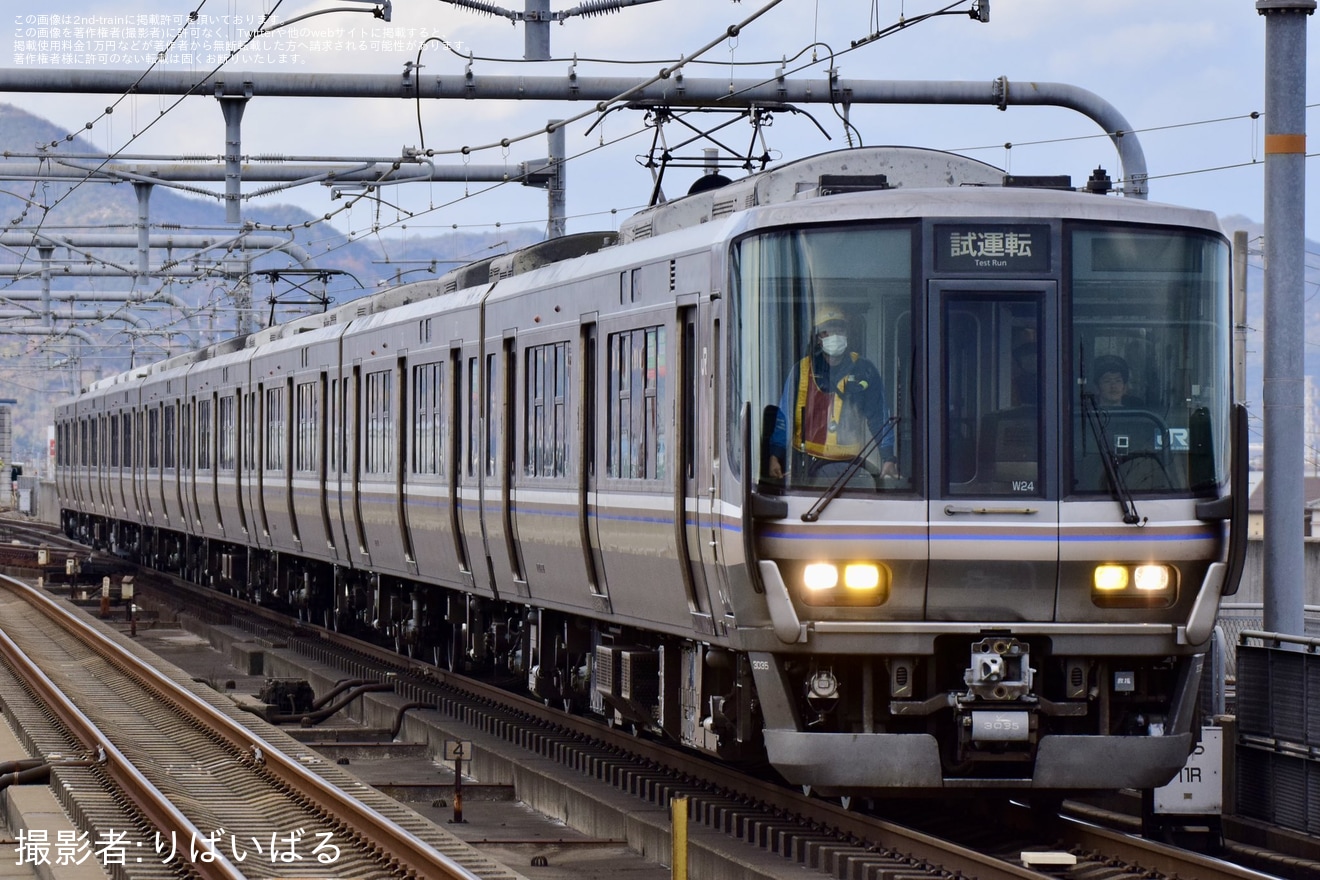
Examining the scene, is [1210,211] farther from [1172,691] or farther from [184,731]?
[184,731]

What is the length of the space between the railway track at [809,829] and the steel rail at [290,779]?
4.61ft

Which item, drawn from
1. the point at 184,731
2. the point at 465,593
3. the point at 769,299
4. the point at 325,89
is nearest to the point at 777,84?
the point at 325,89

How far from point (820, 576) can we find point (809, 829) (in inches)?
56.4

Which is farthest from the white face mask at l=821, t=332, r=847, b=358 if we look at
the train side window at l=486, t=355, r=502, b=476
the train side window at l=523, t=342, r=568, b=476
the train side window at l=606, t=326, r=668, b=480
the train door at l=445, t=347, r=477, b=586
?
the train door at l=445, t=347, r=477, b=586

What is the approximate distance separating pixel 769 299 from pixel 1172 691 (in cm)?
272

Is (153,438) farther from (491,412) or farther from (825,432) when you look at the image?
(825,432)

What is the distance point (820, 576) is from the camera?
9.95 meters

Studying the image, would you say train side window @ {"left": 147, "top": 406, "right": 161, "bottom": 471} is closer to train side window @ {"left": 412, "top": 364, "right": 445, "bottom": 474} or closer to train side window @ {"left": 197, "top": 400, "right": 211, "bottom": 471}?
train side window @ {"left": 197, "top": 400, "right": 211, "bottom": 471}

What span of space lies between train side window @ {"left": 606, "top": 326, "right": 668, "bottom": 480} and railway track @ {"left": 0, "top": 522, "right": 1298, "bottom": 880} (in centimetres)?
184

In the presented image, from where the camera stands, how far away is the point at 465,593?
59.9 ft

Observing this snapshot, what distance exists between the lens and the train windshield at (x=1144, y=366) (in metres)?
10.0

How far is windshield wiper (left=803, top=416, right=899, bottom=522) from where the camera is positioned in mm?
9914

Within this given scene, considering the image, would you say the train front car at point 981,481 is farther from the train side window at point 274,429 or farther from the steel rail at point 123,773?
the train side window at point 274,429

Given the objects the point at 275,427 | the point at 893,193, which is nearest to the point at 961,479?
the point at 893,193
